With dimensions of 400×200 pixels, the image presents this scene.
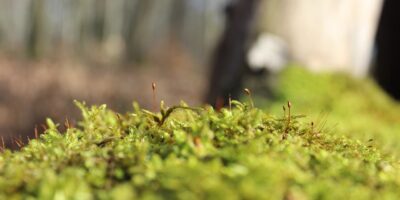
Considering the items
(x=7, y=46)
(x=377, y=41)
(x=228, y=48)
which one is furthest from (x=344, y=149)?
(x=7, y=46)

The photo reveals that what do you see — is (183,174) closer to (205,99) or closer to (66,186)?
(66,186)

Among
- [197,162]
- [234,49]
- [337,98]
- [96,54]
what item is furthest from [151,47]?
[197,162]

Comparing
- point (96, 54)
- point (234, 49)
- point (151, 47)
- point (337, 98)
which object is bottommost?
point (96, 54)

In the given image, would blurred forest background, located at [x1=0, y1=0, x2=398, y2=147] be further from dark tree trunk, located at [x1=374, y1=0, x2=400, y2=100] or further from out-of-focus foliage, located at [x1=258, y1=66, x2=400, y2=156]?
out-of-focus foliage, located at [x1=258, y1=66, x2=400, y2=156]

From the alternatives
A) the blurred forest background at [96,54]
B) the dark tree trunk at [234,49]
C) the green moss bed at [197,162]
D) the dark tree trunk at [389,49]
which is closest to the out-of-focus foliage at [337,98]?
the dark tree trunk at [234,49]

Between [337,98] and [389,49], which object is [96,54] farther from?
[337,98]

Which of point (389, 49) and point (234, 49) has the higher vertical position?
point (234, 49)

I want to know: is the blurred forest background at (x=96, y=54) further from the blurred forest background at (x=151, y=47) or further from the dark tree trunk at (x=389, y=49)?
the dark tree trunk at (x=389, y=49)
